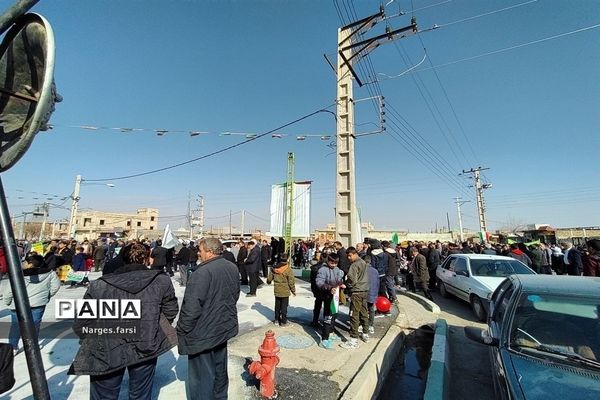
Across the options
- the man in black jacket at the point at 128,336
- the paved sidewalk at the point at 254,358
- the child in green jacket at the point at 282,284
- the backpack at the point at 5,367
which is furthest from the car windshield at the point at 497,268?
the backpack at the point at 5,367

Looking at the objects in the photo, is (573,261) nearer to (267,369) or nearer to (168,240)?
(267,369)

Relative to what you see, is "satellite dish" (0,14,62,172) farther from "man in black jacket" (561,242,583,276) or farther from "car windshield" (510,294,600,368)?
"man in black jacket" (561,242,583,276)

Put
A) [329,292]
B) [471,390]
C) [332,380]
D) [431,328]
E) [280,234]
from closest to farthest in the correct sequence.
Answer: [332,380], [471,390], [329,292], [431,328], [280,234]

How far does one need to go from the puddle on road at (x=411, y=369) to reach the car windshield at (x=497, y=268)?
2623 mm

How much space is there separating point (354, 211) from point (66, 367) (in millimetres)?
10709

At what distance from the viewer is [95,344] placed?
8.54 feet

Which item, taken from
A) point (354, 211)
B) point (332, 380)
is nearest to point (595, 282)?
point (332, 380)

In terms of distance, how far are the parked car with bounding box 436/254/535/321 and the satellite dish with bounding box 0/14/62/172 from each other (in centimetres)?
882

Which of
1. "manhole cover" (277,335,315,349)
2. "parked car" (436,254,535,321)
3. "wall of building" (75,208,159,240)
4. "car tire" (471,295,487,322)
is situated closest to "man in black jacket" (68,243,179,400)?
"manhole cover" (277,335,315,349)

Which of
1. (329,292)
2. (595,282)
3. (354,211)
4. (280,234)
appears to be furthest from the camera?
(280,234)

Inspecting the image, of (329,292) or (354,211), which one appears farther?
(354,211)

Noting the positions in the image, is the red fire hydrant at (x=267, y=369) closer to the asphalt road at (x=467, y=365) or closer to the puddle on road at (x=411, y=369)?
the puddle on road at (x=411, y=369)

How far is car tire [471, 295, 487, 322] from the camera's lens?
7719 mm

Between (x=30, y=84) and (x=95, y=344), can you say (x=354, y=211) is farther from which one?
(x=30, y=84)
